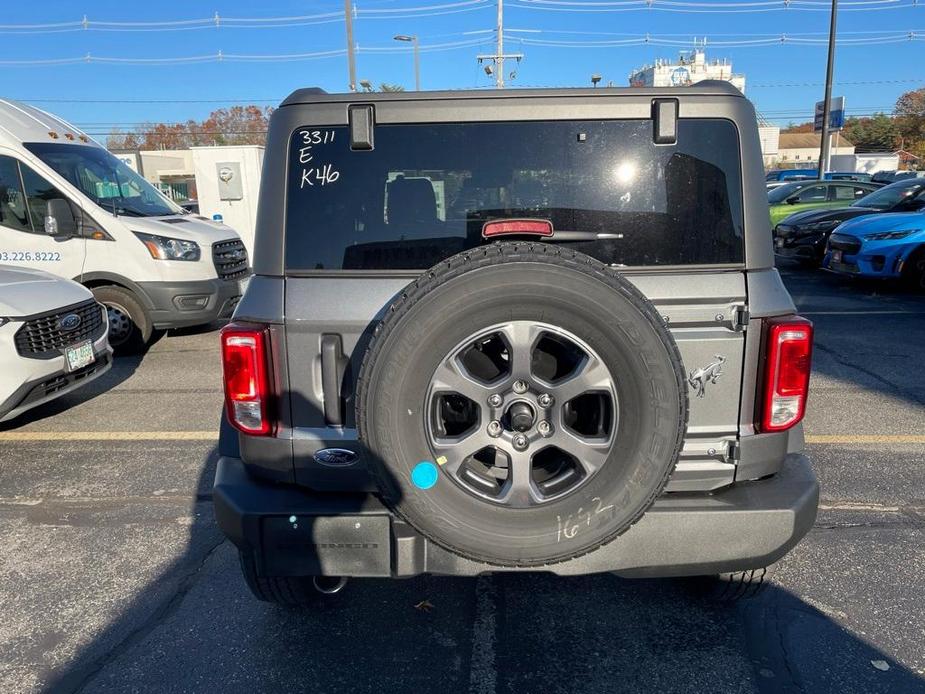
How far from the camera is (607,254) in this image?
7.57 feet

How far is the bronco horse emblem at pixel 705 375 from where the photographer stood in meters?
2.31

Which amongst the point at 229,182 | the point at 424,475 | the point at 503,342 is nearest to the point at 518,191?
the point at 503,342

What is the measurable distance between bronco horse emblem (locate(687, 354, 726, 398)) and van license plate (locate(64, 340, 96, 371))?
4.39 metres

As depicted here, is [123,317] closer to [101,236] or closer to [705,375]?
[101,236]

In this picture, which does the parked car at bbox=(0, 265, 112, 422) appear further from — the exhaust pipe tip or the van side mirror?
the exhaust pipe tip

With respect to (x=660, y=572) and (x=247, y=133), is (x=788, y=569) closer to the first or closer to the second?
(x=660, y=572)

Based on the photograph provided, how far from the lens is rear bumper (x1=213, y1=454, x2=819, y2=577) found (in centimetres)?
224

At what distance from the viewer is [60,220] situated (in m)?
7.00

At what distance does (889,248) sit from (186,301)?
9.59 m

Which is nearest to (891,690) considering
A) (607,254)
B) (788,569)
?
(788,569)

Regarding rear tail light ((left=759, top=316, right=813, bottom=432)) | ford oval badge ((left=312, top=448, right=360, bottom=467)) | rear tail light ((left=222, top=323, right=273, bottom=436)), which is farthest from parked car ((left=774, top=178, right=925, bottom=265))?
rear tail light ((left=222, top=323, right=273, bottom=436))

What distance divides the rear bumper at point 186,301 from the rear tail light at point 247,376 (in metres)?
5.53

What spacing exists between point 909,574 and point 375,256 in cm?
280

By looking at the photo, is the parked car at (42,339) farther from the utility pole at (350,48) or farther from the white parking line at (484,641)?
the utility pole at (350,48)
